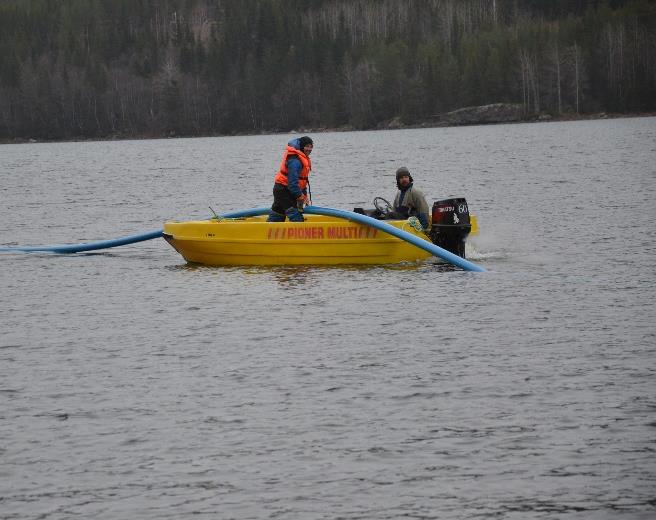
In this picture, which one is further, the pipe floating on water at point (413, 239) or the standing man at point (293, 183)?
the standing man at point (293, 183)

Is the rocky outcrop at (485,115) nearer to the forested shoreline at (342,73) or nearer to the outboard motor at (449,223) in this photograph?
the forested shoreline at (342,73)

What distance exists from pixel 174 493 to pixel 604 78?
452 feet

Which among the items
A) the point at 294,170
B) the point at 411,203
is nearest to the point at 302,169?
the point at 294,170

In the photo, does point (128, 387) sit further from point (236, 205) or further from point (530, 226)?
point (236, 205)

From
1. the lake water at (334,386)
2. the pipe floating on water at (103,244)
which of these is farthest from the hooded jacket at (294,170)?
the lake water at (334,386)

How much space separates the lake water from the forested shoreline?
11932cm

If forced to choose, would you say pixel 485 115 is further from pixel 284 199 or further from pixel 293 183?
pixel 293 183

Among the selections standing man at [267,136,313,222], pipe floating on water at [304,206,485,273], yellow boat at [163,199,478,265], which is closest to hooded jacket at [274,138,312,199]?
standing man at [267,136,313,222]

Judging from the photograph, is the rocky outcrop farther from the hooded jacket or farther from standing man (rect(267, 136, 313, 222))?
the hooded jacket

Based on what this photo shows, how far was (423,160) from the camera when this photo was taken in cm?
7725

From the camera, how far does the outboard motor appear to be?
71.2 ft

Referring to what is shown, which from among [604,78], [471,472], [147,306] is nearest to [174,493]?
[471,472]

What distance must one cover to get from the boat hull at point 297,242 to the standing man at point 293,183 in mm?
422

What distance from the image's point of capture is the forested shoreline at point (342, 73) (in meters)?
143
